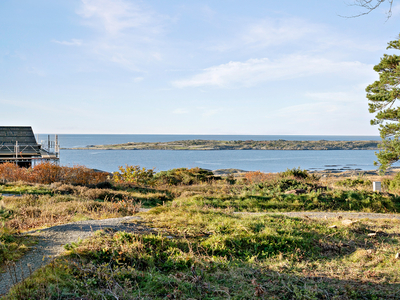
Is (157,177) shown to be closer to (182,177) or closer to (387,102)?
(182,177)

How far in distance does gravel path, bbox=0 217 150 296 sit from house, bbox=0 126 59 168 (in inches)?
868

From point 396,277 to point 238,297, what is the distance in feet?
8.79

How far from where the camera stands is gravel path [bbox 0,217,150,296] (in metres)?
4.20

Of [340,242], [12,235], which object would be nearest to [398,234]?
[340,242]

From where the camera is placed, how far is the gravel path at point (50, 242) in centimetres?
420

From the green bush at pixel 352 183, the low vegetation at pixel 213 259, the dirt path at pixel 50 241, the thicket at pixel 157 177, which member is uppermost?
the dirt path at pixel 50 241

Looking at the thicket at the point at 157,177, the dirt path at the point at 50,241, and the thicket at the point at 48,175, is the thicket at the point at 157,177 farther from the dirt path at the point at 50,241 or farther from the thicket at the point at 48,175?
the dirt path at the point at 50,241

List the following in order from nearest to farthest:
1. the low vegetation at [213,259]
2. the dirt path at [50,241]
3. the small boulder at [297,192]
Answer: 1. the low vegetation at [213,259]
2. the dirt path at [50,241]
3. the small boulder at [297,192]

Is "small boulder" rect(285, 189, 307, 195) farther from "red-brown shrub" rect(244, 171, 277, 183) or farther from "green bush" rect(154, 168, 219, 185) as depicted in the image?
"green bush" rect(154, 168, 219, 185)

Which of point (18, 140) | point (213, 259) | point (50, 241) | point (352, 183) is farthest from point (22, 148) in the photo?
point (213, 259)

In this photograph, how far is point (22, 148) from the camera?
93.2 feet

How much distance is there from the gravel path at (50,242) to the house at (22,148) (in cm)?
2206

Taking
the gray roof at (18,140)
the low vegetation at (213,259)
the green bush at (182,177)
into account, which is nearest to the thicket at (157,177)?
the green bush at (182,177)

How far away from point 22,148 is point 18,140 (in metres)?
1.47
